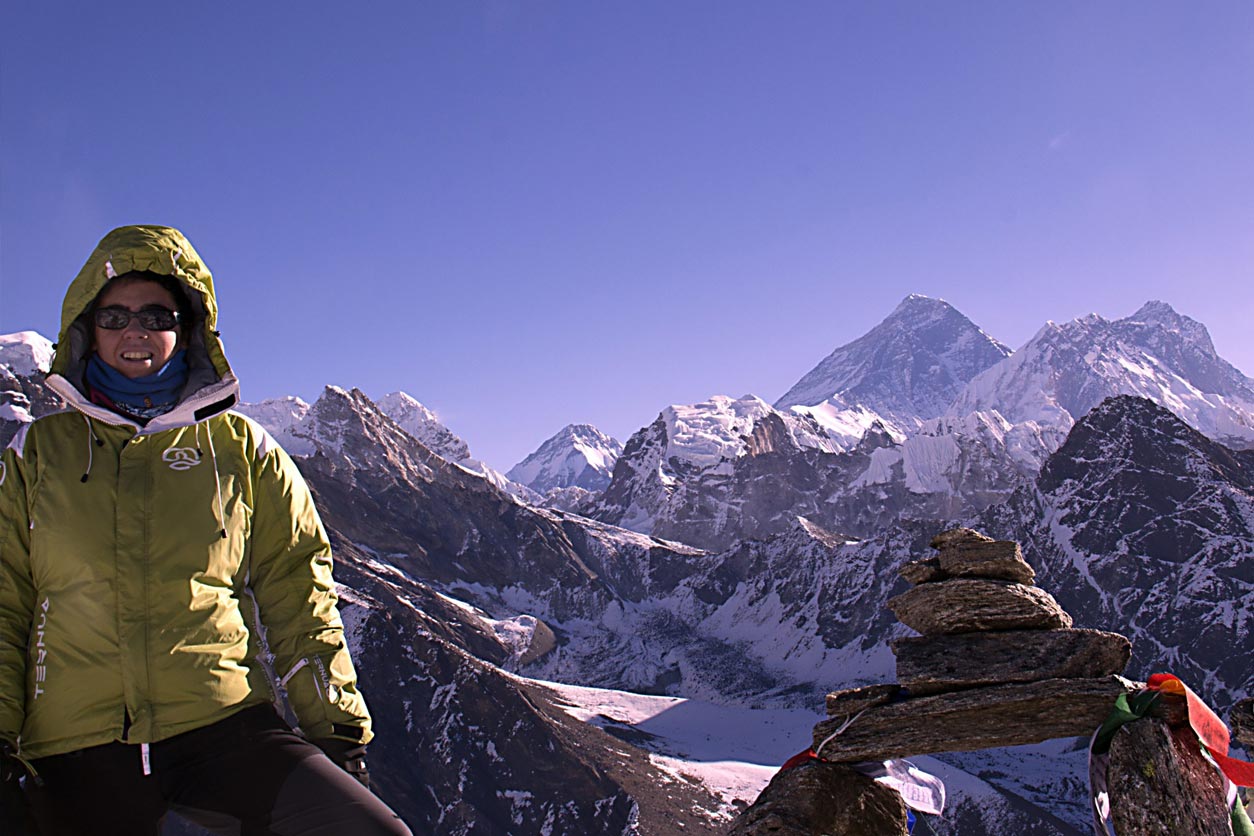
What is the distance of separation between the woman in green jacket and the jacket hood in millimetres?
15

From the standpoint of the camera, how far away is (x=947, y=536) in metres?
14.4

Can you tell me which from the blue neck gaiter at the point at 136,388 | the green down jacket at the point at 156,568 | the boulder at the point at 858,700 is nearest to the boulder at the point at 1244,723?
the boulder at the point at 858,700

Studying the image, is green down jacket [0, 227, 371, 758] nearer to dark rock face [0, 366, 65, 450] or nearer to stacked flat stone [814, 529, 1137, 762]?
stacked flat stone [814, 529, 1137, 762]

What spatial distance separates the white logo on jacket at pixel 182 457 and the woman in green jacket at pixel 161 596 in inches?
0.5

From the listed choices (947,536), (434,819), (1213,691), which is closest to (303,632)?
(947,536)

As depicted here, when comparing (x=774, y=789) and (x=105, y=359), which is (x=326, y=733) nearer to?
(x=105, y=359)

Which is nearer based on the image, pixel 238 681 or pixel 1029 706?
pixel 238 681

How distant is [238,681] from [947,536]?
459 inches

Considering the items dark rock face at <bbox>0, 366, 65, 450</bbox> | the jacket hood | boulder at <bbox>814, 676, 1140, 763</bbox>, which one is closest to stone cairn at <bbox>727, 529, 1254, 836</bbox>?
boulder at <bbox>814, 676, 1140, 763</bbox>

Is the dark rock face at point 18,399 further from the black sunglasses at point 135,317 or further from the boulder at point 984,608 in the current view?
the black sunglasses at point 135,317

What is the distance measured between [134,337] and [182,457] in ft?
3.08

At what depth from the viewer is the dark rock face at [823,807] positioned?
11.3 meters

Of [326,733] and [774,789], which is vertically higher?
[326,733]

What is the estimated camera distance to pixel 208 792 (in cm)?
533
